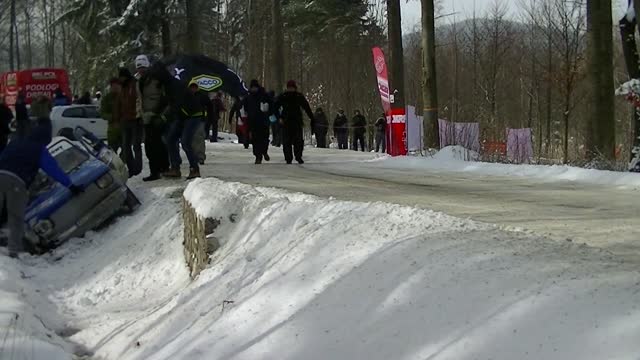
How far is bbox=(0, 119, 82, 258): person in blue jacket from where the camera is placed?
8758 mm

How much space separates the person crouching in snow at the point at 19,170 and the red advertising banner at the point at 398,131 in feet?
35.5

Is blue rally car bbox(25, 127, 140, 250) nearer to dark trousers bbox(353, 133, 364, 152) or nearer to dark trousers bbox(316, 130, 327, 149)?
dark trousers bbox(316, 130, 327, 149)

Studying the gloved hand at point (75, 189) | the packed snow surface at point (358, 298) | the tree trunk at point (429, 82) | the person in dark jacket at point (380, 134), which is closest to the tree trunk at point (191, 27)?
the person in dark jacket at point (380, 134)

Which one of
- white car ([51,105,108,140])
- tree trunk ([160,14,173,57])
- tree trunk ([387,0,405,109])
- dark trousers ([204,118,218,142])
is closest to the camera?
tree trunk ([387,0,405,109])

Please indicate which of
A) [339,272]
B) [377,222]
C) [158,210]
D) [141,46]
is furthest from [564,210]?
[141,46]

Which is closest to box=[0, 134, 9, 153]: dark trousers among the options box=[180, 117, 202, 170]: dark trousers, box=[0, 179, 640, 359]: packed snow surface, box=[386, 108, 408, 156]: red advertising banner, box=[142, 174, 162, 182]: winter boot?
box=[142, 174, 162, 182]: winter boot

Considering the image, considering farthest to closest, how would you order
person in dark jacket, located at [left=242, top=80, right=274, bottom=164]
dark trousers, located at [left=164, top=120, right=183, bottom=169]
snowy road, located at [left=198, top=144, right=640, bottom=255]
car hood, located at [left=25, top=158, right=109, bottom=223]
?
1. person in dark jacket, located at [left=242, top=80, right=274, bottom=164]
2. dark trousers, located at [left=164, top=120, right=183, bottom=169]
3. car hood, located at [left=25, top=158, right=109, bottom=223]
4. snowy road, located at [left=198, top=144, right=640, bottom=255]

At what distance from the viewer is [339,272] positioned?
473 cm

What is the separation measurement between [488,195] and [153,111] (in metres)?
5.32

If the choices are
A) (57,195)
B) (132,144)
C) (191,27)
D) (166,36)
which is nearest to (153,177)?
(132,144)

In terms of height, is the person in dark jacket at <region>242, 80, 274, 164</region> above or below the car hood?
above

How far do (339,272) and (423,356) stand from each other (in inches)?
52.7

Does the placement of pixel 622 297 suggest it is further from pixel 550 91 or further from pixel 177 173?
pixel 550 91

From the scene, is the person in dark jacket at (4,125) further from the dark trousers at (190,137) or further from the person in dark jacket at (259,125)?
the person in dark jacket at (259,125)
